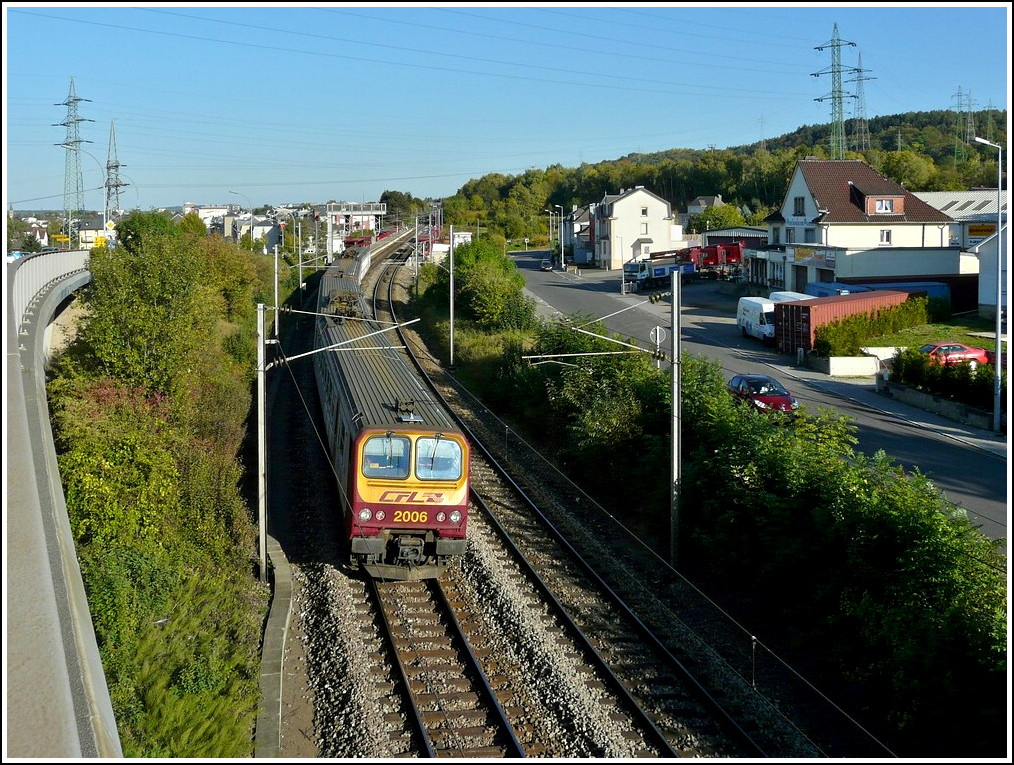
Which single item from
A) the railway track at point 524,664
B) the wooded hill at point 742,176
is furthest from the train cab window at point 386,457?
the wooded hill at point 742,176

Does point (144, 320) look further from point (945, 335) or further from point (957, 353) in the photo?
point (945, 335)

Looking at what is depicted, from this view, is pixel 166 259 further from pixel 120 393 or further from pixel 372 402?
pixel 372 402

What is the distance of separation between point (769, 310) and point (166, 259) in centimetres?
2137

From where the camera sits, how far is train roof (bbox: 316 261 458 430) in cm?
1366

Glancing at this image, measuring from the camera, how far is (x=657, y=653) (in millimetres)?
11953

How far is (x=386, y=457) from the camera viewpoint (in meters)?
13.0

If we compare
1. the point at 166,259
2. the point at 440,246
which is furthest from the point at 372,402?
the point at 440,246

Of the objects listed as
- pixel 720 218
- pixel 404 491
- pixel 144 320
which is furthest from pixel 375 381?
pixel 720 218

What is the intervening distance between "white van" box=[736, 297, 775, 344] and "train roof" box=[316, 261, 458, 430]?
14.9 m

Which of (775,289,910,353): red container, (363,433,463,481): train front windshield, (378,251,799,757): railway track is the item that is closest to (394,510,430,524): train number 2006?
(363,433,463,481): train front windshield

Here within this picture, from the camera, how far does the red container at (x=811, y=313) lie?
31.3m

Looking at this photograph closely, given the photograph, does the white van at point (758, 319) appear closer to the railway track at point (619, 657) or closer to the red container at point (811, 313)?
the red container at point (811, 313)

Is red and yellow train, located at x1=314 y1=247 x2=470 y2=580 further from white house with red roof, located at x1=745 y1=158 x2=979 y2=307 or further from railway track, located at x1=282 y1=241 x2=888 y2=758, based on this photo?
white house with red roof, located at x1=745 y1=158 x2=979 y2=307

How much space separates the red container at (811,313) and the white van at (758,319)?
100 cm
